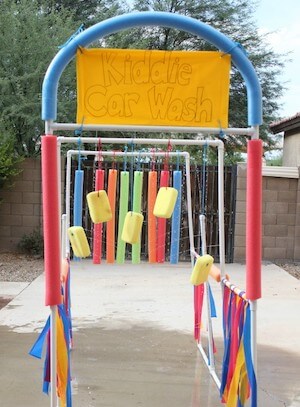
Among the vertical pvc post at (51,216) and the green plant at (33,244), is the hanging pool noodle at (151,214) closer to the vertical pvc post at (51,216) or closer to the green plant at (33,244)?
the vertical pvc post at (51,216)

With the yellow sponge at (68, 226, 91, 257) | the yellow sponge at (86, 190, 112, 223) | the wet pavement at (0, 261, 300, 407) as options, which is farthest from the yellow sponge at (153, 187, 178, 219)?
the wet pavement at (0, 261, 300, 407)

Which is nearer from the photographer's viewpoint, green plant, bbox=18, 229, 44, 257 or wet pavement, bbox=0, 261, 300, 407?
wet pavement, bbox=0, 261, 300, 407

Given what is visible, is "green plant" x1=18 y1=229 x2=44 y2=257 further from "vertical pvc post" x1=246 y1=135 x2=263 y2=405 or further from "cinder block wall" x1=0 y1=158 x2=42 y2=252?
"vertical pvc post" x1=246 y1=135 x2=263 y2=405

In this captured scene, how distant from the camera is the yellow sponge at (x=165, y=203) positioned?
3.26 meters

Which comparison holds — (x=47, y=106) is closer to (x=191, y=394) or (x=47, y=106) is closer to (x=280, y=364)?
(x=191, y=394)

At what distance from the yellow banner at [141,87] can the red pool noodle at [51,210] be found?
0.24 m

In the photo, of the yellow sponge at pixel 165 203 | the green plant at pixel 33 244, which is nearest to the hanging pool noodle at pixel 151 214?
the yellow sponge at pixel 165 203

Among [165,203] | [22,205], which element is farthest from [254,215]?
[22,205]

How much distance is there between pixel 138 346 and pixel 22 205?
5.44 meters

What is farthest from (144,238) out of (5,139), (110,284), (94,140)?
(94,140)

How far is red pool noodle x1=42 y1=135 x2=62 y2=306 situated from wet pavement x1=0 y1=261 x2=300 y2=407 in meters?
1.29

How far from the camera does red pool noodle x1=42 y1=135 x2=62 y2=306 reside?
266 centimetres

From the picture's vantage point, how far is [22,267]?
28.0 ft

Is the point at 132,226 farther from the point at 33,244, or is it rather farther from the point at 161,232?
the point at 33,244
